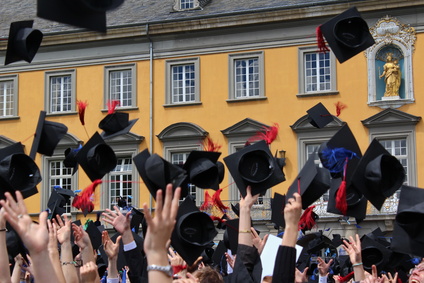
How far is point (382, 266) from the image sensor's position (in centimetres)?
1184

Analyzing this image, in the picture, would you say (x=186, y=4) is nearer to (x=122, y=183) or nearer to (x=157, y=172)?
(x=122, y=183)

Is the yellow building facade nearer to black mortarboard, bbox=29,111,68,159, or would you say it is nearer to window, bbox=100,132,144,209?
window, bbox=100,132,144,209

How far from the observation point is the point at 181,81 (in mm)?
32875

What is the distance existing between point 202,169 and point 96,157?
1618 millimetres

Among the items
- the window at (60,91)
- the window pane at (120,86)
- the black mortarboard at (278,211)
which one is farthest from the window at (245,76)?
the black mortarboard at (278,211)

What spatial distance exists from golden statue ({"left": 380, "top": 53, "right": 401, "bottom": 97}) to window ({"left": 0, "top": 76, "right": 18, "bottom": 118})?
14.2 m

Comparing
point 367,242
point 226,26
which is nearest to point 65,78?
point 226,26

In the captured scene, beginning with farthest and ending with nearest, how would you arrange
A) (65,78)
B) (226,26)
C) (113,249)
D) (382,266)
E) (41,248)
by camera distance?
(65,78) → (226,26) → (382,266) → (113,249) → (41,248)

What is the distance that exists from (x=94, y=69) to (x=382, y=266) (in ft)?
76.8

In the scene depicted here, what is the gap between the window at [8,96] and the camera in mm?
34684

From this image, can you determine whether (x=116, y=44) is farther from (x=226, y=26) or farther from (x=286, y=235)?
(x=286, y=235)

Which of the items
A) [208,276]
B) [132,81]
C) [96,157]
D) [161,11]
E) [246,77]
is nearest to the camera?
[208,276]

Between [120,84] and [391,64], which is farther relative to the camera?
[120,84]

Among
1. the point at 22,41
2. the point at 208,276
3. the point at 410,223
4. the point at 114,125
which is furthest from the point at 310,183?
the point at 114,125
